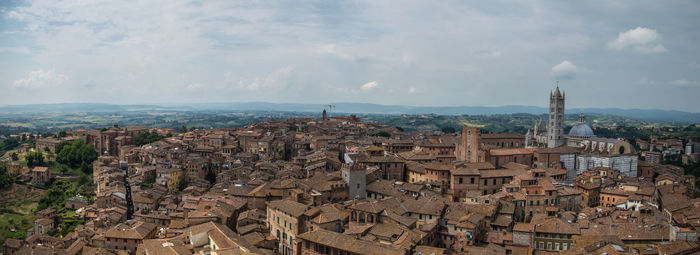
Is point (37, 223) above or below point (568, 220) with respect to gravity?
below

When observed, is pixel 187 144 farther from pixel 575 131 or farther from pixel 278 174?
pixel 575 131

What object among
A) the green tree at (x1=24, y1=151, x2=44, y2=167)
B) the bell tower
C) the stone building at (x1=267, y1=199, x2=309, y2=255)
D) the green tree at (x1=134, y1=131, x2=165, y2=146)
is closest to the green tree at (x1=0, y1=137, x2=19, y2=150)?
the green tree at (x1=24, y1=151, x2=44, y2=167)

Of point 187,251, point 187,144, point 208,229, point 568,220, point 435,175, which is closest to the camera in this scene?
point 187,251

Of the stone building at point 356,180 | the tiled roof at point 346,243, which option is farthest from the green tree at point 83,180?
the tiled roof at point 346,243

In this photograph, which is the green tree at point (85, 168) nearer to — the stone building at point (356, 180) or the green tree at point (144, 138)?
the green tree at point (144, 138)

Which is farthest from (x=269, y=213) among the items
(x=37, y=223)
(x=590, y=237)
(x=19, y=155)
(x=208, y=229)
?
(x=19, y=155)

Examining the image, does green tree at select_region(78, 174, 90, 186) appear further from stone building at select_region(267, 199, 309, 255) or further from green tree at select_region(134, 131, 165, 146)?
stone building at select_region(267, 199, 309, 255)

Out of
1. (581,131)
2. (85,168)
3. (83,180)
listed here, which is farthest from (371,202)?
(85,168)

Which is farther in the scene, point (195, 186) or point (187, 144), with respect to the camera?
point (187, 144)
